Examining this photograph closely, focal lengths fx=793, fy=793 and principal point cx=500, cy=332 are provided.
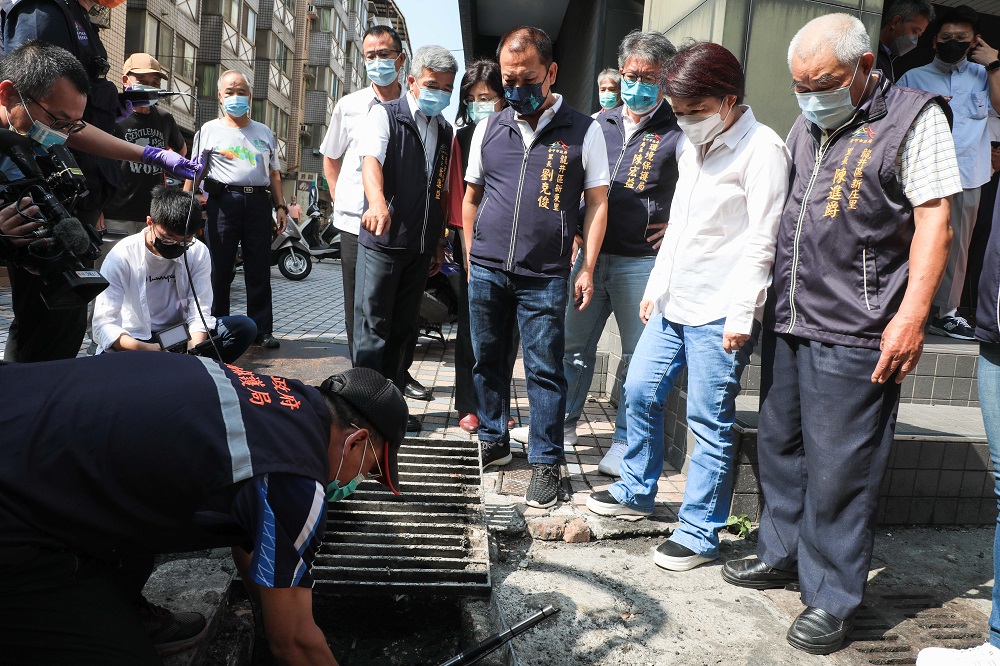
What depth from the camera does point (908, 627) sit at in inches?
116

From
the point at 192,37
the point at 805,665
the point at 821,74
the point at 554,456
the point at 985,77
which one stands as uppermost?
the point at 192,37

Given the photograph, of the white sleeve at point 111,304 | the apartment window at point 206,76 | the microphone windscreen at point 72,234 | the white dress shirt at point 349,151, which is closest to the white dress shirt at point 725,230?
the white dress shirt at point 349,151

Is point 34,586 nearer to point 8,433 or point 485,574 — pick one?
point 8,433

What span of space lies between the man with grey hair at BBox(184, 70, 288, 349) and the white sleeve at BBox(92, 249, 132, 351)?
1.82 meters

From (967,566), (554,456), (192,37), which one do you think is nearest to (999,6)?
(967,566)

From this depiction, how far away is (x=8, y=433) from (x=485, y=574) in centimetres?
163

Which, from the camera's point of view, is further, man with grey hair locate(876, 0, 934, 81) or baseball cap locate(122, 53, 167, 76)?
baseball cap locate(122, 53, 167, 76)

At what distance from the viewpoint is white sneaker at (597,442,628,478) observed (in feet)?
13.5

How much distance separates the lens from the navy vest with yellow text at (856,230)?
2658 mm

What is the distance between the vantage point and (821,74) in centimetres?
275

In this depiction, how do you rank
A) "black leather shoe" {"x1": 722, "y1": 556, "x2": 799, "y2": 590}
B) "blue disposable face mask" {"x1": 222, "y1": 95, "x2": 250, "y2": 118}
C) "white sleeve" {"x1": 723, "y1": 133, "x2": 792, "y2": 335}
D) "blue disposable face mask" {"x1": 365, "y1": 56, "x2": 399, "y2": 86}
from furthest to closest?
"blue disposable face mask" {"x1": 222, "y1": 95, "x2": 250, "y2": 118}, "blue disposable face mask" {"x1": 365, "y1": 56, "x2": 399, "y2": 86}, "black leather shoe" {"x1": 722, "y1": 556, "x2": 799, "y2": 590}, "white sleeve" {"x1": 723, "y1": 133, "x2": 792, "y2": 335}

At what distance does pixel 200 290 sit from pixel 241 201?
1721 mm

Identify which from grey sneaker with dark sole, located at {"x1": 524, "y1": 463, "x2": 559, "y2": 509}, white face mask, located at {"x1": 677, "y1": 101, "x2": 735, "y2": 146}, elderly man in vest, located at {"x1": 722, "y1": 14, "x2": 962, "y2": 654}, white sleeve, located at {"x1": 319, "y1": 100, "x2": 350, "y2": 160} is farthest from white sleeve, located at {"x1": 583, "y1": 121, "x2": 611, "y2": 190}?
white sleeve, located at {"x1": 319, "y1": 100, "x2": 350, "y2": 160}

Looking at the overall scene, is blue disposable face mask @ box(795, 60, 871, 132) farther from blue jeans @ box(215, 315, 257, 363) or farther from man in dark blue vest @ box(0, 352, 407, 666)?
blue jeans @ box(215, 315, 257, 363)
